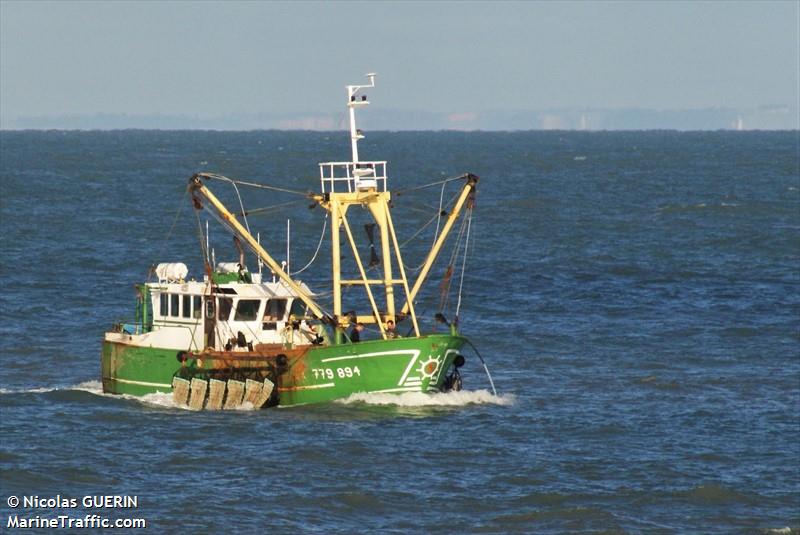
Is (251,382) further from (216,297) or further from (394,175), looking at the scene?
(394,175)

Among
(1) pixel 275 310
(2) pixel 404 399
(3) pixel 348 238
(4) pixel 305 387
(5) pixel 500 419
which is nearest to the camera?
(5) pixel 500 419

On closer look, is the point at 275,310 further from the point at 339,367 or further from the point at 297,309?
the point at 339,367

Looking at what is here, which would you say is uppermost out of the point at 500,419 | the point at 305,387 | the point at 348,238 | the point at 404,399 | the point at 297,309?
the point at 348,238

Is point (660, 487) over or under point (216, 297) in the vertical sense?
under

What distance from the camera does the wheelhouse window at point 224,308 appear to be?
4912 cm

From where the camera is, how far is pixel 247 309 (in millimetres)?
49250

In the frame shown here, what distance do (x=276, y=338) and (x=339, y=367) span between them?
326 centimetres

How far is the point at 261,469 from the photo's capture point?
131 feet

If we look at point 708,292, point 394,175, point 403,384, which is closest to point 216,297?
point 403,384

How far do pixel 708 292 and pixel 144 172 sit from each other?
11287cm

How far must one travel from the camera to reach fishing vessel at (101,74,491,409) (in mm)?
46719

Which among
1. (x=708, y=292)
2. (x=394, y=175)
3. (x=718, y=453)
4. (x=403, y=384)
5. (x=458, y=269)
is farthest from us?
(x=394, y=175)

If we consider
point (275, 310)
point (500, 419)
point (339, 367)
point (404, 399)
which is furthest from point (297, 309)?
Answer: point (500, 419)

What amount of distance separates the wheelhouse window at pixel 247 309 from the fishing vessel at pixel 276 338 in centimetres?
3
